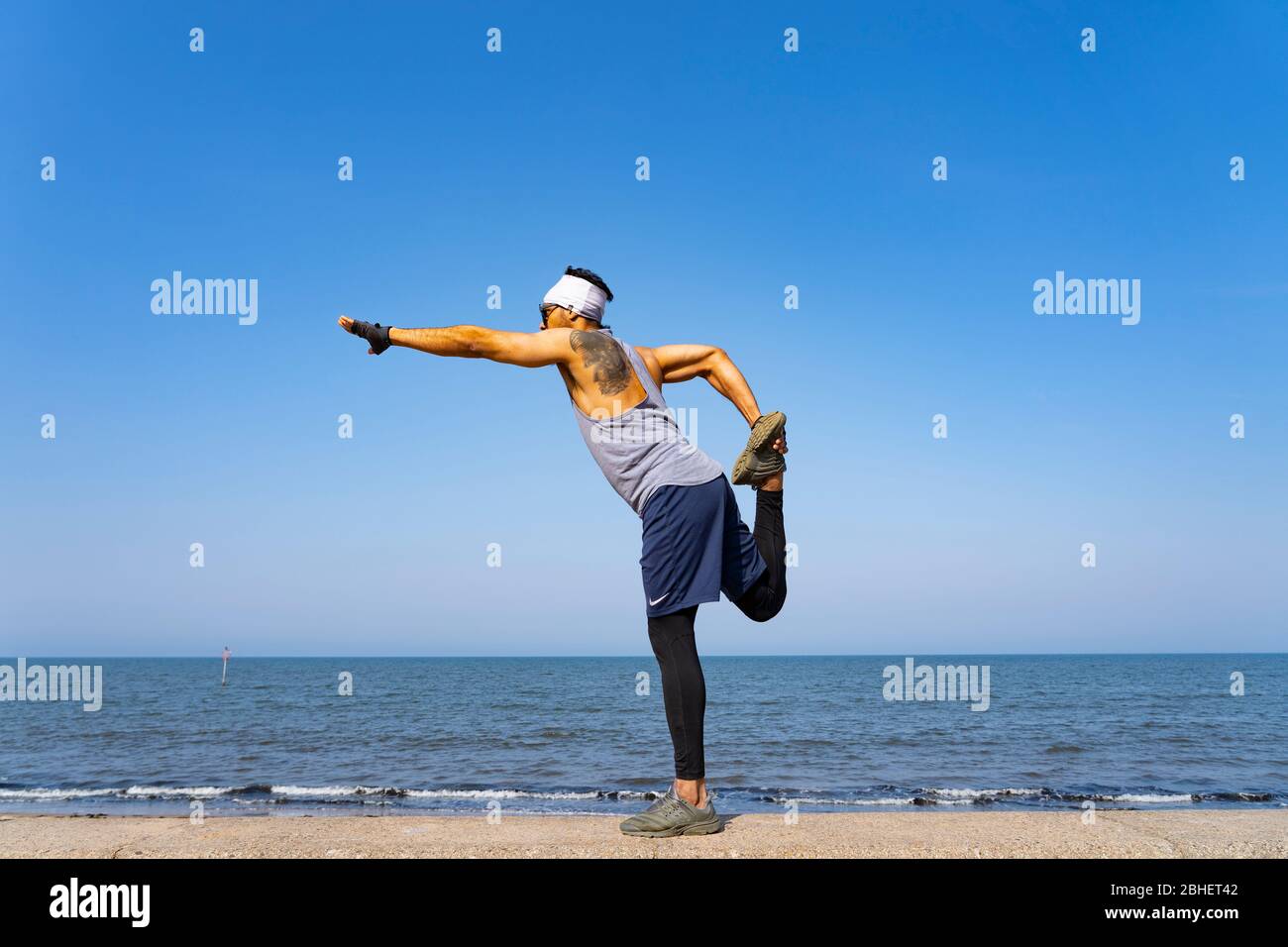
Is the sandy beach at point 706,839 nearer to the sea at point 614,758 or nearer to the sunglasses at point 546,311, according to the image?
the sunglasses at point 546,311

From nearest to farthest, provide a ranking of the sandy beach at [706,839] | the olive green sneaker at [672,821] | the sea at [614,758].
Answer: the sandy beach at [706,839], the olive green sneaker at [672,821], the sea at [614,758]

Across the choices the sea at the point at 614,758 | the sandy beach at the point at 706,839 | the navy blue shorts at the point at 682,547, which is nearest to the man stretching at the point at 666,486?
the navy blue shorts at the point at 682,547

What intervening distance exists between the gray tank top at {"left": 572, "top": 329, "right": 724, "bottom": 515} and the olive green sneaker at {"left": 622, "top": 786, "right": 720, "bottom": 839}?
115 centimetres

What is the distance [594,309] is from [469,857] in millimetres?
2133

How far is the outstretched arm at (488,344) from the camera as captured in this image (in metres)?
3.10

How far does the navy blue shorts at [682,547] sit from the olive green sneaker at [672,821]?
2.43ft

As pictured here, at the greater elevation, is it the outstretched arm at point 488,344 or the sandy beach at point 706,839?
the outstretched arm at point 488,344

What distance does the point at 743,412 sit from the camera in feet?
12.1

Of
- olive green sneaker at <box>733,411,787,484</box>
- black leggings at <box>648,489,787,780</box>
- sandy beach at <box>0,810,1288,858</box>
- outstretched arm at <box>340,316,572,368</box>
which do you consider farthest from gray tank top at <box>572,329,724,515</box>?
sandy beach at <box>0,810,1288,858</box>

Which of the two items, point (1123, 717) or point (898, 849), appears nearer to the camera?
point (898, 849)

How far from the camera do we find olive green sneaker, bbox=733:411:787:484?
3492 millimetres
